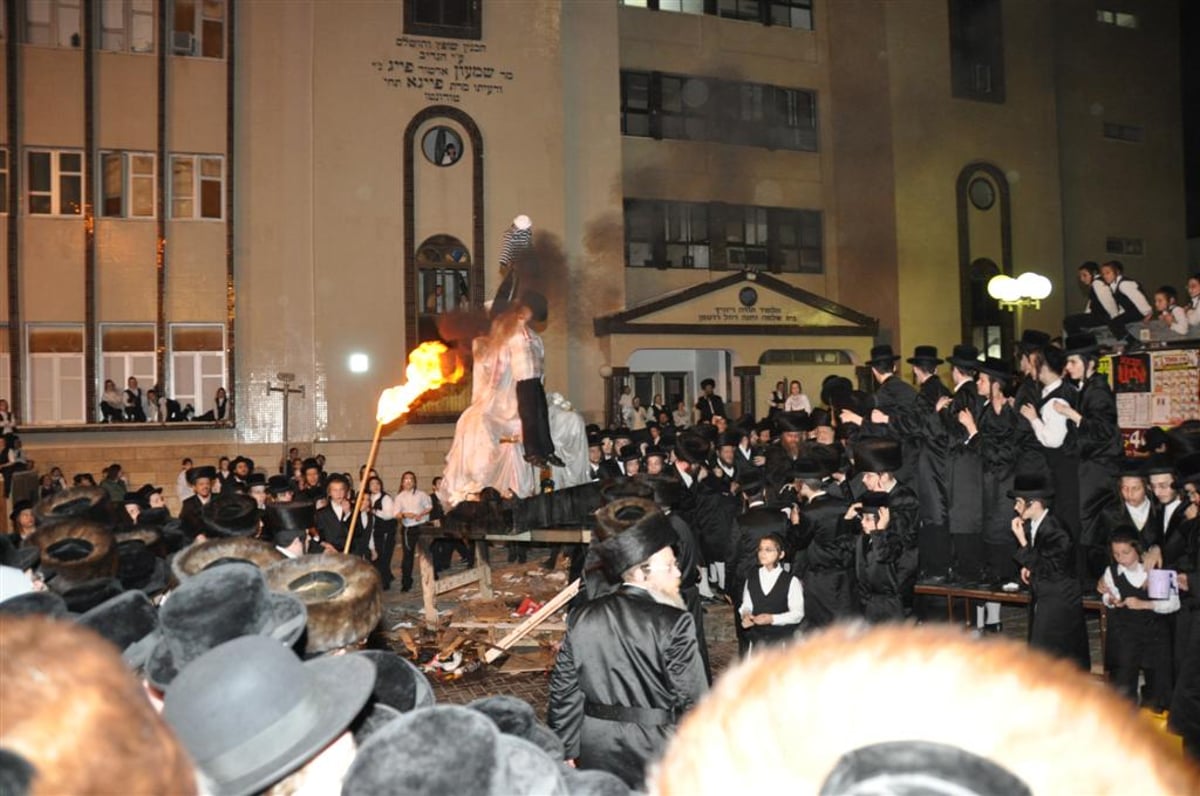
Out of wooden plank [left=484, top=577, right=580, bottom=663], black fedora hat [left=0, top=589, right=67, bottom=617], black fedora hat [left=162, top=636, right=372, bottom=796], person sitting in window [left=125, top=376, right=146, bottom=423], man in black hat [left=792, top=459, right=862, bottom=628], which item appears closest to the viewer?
black fedora hat [left=162, top=636, right=372, bottom=796]

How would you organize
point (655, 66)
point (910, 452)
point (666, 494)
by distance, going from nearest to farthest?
point (666, 494) < point (910, 452) < point (655, 66)

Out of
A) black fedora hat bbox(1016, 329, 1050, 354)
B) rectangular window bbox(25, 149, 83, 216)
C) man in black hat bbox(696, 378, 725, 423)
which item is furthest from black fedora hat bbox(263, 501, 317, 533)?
rectangular window bbox(25, 149, 83, 216)

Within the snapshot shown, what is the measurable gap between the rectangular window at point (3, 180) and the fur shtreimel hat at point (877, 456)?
21.4 metres

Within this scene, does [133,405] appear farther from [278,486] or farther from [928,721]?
[928,721]

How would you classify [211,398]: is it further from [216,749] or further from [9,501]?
[216,749]

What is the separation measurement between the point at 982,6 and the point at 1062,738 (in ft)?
105

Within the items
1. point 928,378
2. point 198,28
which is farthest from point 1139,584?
point 198,28

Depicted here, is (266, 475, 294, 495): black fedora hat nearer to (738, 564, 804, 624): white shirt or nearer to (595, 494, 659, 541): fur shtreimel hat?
(738, 564, 804, 624): white shirt

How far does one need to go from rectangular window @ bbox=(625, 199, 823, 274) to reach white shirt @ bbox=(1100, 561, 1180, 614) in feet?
66.6

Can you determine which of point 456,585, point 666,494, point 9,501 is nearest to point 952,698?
point 666,494

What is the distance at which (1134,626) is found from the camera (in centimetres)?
691

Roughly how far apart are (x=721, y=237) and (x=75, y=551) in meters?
24.1

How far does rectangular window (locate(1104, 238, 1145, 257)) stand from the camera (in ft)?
98.4

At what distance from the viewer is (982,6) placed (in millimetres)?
28125
